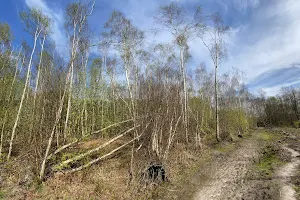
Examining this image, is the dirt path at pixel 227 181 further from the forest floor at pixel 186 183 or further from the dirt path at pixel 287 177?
the dirt path at pixel 287 177

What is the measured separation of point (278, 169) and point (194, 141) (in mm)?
6698

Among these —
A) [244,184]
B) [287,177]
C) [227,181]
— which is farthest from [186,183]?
[287,177]

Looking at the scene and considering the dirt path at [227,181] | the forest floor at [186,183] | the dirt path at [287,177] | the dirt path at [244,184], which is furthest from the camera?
the dirt path at [227,181]

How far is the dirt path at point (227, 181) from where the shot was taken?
7591 millimetres

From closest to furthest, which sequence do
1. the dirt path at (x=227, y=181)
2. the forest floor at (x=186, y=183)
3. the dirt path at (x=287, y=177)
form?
1. the forest floor at (x=186, y=183)
2. the dirt path at (x=287, y=177)
3. the dirt path at (x=227, y=181)

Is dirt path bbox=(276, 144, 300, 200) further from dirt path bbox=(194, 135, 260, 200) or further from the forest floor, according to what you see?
dirt path bbox=(194, 135, 260, 200)

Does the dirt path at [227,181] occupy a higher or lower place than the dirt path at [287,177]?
lower

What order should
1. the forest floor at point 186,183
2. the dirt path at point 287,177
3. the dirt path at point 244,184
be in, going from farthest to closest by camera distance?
the dirt path at point 244,184 < the dirt path at point 287,177 < the forest floor at point 186,183

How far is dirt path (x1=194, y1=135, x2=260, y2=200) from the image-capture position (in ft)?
24.9

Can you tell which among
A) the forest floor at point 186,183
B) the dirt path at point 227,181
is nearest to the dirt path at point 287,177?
the forest floor at point 186,183

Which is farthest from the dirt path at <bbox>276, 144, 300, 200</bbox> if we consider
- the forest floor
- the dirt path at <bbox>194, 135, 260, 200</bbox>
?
the dirt path at <bbox>194, 135, 260, 200</bbox>

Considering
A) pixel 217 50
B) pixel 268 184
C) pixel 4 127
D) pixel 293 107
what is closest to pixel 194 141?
pixel 268 184

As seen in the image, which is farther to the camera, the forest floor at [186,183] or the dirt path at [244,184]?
the dirt path at [244,184]

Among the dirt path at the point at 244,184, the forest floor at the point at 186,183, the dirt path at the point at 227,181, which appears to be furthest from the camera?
the dirt path at the point at 227,181
